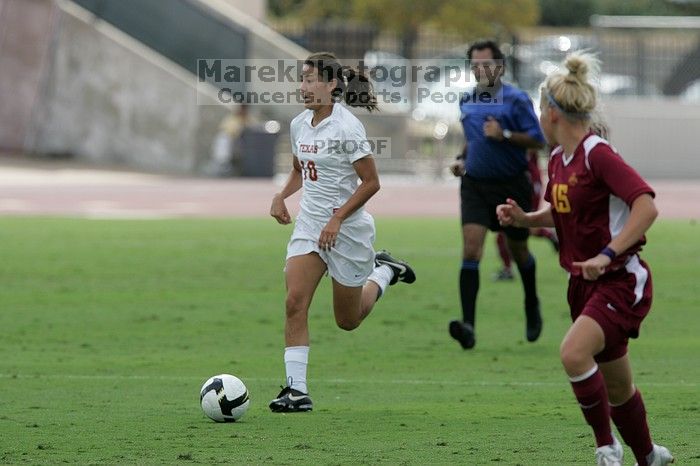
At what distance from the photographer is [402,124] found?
124 ft

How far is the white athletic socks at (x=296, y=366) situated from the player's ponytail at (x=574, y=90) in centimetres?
277

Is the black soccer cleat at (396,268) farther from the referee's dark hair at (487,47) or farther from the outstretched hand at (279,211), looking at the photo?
the referee's dark hair at (487,47)

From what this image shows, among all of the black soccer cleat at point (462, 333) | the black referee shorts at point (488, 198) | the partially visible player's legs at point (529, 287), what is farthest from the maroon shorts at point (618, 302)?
the partially visible player's legs at point (529, 287)

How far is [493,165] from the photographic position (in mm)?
12211

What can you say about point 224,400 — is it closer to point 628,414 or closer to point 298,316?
point 298,316

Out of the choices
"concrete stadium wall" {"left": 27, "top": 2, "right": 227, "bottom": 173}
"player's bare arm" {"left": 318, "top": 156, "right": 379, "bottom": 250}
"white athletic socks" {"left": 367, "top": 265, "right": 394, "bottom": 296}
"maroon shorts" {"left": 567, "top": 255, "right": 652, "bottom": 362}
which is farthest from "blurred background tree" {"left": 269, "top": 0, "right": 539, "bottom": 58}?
"maroon shorts" {"left": 567, "top": 255, "right": 652, "bottom": 362}

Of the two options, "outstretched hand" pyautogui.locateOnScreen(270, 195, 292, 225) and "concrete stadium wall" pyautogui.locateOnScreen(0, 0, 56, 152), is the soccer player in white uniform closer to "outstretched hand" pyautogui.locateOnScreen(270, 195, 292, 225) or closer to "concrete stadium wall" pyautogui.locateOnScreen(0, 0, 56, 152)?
"outstretched hand" pyautogui.locateOnScreen(270, 195, 292, 225)

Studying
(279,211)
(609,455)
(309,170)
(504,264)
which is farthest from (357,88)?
(504,264)

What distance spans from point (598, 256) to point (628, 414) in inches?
29.9

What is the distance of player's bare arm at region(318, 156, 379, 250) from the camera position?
895cm

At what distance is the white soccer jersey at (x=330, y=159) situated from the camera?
9102 millimetres

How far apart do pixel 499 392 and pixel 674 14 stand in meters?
61.3

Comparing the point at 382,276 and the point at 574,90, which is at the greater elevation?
the point at 574,90

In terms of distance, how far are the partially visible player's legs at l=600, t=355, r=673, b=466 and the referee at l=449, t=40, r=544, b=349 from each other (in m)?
5.05
